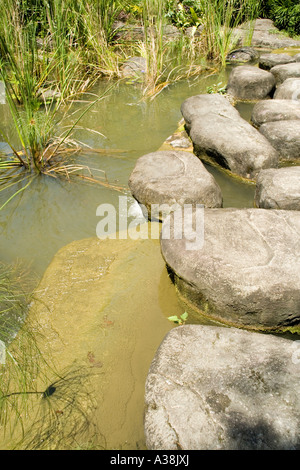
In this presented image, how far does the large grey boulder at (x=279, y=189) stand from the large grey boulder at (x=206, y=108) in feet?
3.86

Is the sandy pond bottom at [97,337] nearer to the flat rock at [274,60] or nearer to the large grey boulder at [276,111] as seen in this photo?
the large grey boulder at [276,111]

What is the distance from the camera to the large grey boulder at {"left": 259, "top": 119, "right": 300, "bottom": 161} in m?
3.66

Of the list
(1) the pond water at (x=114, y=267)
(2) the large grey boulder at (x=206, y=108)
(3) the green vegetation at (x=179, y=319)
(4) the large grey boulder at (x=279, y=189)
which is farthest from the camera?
(2) the large grey boulder at (x=206, y=108)

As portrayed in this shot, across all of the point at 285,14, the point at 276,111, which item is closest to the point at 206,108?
the point at 276,111

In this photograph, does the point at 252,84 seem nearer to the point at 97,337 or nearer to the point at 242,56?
the point at 242,56

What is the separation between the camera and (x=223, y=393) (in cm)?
154

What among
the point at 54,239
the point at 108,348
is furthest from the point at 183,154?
the point at 108,348

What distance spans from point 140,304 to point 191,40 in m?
5.56

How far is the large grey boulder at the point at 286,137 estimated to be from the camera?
3.66 m

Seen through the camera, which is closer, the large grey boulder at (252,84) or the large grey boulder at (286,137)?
the large grey boulder at (286,137)

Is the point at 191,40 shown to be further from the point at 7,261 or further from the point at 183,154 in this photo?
the point at 7,261

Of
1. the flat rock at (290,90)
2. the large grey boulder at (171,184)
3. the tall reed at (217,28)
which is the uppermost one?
the tall reed at (217,28)

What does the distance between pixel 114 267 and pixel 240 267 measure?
0.85 metres

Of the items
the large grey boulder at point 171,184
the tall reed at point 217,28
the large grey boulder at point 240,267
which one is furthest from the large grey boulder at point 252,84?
the large grey boulder at point 240,267
